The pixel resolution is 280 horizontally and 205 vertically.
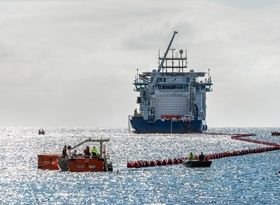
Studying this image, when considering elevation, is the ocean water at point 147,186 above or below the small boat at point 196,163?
below

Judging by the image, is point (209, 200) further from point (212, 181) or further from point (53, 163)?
point (53, 163)

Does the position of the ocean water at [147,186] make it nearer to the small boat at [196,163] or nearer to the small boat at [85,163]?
the small boat at [196,163]

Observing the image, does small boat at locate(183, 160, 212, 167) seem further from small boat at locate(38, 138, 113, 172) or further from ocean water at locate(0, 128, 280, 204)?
small boat at locate(38, 138, 113, 172)

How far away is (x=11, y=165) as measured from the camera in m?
124

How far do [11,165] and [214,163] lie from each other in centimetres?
2593

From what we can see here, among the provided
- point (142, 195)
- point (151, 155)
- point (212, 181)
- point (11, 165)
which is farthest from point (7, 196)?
point (151, 155)

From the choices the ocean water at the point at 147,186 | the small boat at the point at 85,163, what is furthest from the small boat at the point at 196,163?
the small boat at the point at 85,163

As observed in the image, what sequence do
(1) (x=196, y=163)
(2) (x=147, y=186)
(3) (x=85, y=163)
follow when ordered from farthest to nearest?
(1) (x=196, y=163), (3) (x=85, y=163), (2) (x=147, y=186)

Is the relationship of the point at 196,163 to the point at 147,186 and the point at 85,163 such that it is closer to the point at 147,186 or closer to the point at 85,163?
the point at 85,163

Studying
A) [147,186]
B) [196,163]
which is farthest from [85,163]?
[196,163]

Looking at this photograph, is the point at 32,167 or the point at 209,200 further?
the point at 32,167

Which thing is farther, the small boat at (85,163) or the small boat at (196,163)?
the small boat at (196,163)

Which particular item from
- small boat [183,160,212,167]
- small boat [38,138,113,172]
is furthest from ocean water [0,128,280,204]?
small boat [38,138,113,172]

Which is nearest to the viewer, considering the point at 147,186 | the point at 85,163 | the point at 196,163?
the point at 147,186
